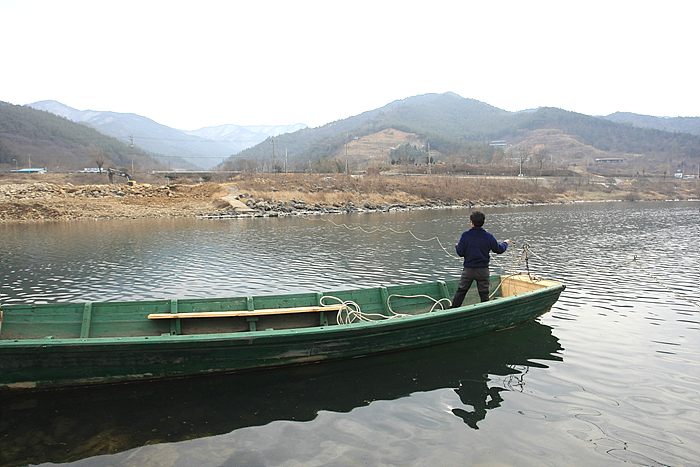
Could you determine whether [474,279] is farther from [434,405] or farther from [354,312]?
[434,405]

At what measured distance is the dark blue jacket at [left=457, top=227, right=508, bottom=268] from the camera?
31.4 feet

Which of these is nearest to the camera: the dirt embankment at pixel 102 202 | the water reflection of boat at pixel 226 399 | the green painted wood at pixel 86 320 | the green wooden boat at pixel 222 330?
the water reflection of boat at pixel 226 399

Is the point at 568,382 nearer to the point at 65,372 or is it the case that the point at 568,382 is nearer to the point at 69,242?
the point at 65,372

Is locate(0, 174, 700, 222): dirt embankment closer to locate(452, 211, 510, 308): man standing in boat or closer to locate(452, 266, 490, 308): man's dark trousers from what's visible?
locate(452, 266, 490, 308): man's dark trousers

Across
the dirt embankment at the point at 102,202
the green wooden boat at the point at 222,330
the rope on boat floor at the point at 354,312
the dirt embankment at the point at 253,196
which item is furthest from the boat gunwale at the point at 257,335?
the dirt embankment at the point at 102,202

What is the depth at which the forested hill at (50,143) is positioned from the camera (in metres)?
124

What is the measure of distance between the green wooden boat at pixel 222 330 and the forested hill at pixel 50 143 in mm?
124734

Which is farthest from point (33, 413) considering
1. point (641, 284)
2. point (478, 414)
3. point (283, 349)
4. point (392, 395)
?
point (641, 284)

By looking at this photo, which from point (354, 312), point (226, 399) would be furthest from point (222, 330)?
point (354, 312)

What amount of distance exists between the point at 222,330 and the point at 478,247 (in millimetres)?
5693

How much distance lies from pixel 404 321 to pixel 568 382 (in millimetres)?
3163

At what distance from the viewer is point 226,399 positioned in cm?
745

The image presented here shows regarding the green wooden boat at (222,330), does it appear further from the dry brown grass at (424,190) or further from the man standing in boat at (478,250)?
the dry brown grass at (424,190)

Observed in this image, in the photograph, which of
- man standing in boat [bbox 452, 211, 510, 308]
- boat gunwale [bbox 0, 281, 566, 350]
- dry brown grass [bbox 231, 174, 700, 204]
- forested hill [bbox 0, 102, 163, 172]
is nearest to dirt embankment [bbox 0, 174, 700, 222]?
dry brown grass [bbox 231, 174, 700, 204]
